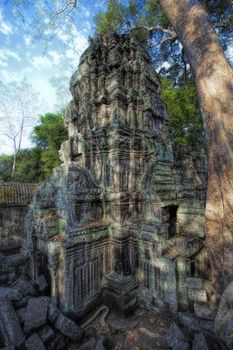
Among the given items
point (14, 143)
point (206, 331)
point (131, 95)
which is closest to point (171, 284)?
point (206, 331)

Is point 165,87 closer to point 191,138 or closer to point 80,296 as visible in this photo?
point 191,138

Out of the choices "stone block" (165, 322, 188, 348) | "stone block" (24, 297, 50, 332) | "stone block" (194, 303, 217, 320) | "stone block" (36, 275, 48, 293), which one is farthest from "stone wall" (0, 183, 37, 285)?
"stone block" (194, 303, 217, 320)

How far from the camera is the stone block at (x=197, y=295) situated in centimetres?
318

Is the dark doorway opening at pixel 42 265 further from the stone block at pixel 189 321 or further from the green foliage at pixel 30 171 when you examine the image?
the green foliage at pixel 30 171

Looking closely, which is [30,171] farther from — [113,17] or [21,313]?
Answer: [21,313]

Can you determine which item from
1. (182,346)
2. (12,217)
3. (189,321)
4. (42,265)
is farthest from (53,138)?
(182,346)

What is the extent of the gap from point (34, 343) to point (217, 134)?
4234 mm

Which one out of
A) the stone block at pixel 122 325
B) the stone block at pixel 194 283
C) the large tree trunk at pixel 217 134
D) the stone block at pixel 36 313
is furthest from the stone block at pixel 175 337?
the stone block at pixel 36 313

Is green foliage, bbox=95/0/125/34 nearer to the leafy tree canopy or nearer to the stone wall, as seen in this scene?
the leafy tree canopy

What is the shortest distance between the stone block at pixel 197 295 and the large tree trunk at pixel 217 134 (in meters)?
0.32

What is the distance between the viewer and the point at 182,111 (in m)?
11.3

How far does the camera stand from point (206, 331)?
2818 millimetres

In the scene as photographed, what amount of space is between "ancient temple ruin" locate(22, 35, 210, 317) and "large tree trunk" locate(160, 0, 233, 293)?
32.6 inches

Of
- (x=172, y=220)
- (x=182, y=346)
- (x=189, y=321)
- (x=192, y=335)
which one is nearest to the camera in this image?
(x=182, y=346)
